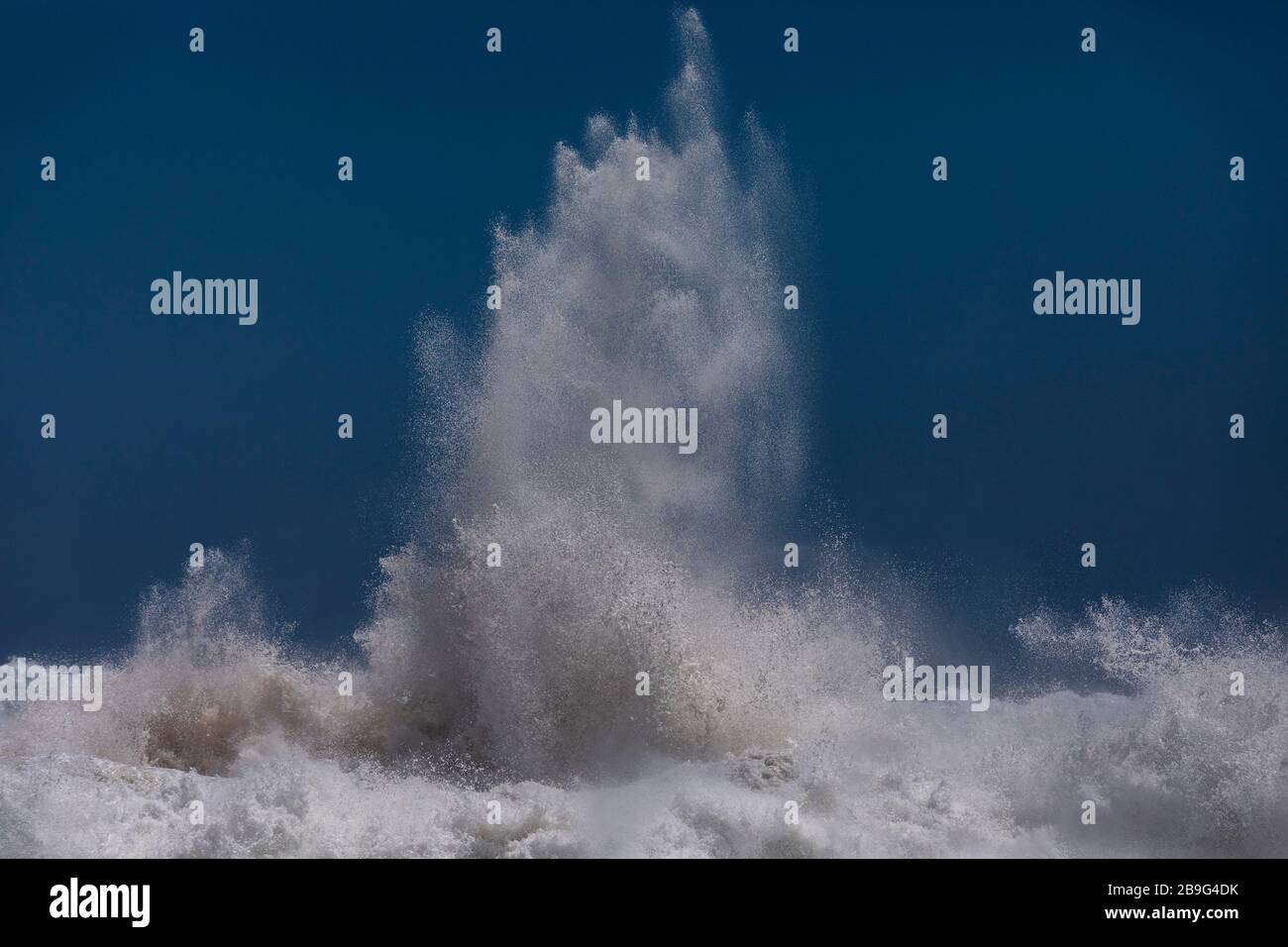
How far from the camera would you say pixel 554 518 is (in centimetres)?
1720

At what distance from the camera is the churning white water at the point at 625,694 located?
13.8m

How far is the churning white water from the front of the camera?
1375 centimetres

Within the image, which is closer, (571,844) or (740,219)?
(571,844)

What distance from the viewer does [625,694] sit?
634 inches

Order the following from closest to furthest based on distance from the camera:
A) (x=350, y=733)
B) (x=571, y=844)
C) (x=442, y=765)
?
(x=571, y=844) < (x=442, y=765) < (x=350, y=733)

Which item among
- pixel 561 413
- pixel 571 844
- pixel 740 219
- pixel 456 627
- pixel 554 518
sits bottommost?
pixel 571 844

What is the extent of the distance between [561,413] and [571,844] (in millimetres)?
6827

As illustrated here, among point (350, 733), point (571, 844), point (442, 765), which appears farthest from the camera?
point (350, 733)

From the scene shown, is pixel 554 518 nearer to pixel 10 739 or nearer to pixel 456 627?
pixel 456 627

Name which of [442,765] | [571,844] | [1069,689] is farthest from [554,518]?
[1069,689]

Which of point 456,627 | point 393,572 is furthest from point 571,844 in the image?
point 393,572

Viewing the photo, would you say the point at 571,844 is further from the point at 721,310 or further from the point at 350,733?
the point at 721,310

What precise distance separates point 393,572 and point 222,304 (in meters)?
4.77

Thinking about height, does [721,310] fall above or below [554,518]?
above
